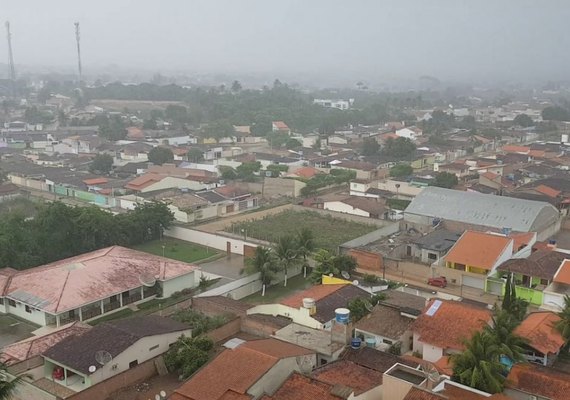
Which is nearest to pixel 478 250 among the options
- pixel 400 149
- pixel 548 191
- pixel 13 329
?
pixel 548 191

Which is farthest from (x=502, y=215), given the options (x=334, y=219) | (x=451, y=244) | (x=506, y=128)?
(x=506, y=128)

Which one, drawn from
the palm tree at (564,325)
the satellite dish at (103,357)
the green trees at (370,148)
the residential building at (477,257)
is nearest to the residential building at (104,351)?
the satellite dish at (103,357)

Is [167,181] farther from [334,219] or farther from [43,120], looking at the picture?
[43,120]

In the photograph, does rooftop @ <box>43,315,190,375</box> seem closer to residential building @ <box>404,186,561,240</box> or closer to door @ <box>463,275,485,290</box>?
door @ <box>463,275,485,290</box>

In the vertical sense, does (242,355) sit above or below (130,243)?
above

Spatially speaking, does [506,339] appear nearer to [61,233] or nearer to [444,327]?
[444,327]

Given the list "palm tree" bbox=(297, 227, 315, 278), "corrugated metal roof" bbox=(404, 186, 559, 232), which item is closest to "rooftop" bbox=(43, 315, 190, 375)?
"palm tree" bbox=(297, 227, 315, 278)
